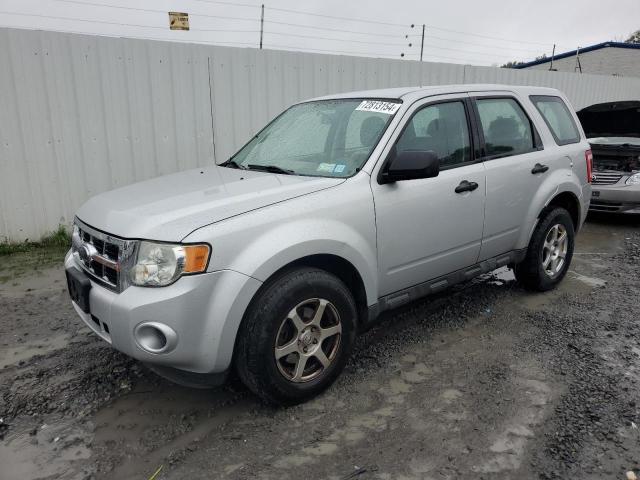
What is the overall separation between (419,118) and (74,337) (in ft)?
10.0

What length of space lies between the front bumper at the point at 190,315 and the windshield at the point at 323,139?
1.07 m

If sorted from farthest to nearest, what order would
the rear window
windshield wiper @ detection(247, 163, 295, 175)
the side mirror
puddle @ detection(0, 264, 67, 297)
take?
puddle @ detection(0, 264, 67, 297) → the rear window → windshield wiper @ detection(247, 163, 295, 175) → the side mirror

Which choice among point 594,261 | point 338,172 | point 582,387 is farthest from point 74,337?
point 594,261

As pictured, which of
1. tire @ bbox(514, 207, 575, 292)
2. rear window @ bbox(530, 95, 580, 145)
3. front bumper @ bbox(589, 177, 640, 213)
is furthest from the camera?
front bumper @ bbox(589, 177, 640, 213)

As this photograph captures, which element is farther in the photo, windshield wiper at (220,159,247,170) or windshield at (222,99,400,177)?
windshield wiper at (220,159,247,170)

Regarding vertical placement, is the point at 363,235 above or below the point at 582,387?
above

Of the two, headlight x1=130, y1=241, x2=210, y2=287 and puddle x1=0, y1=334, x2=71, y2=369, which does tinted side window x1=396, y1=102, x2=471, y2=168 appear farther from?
puddle x1=0, y1=334, x2=71, y2=369

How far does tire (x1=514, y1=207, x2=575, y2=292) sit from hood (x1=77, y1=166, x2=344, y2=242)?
7.46 feet

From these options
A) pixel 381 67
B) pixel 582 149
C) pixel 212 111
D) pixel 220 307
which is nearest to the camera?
pixel 220 307

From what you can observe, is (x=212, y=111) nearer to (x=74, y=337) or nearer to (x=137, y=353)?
(x=74, y=337)

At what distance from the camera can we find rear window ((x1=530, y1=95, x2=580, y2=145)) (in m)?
4.52

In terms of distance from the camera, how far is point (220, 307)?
96.9 inches

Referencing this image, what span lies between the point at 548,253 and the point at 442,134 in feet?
5.98

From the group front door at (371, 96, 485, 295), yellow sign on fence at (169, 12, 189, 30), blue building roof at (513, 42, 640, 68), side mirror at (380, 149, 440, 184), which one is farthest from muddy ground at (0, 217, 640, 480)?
blue building roof at (513, 42, 640, 68)
